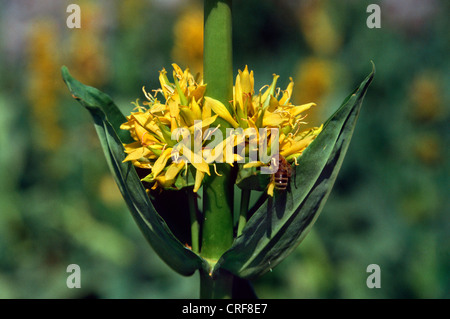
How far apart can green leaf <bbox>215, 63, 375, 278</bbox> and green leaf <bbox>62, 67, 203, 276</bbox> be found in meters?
0.09

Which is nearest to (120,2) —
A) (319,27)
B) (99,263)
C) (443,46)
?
(319,27)

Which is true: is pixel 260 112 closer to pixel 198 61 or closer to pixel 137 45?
pixel 198 61

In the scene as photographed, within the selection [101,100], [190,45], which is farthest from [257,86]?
[101,100]

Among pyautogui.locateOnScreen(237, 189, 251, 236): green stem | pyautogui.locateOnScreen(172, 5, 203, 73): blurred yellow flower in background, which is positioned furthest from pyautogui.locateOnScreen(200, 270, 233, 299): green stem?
pyautogui.locateOnScreen(172, 5, 203, 73): blurred yellow flower in background

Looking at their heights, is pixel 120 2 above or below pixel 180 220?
above

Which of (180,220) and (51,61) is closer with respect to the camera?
(180,220)

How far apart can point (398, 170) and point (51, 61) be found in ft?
8.47

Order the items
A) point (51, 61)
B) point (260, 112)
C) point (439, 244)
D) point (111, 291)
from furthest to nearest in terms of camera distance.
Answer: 1. point (51, 61)
2. point (439, 244)
3. point (111, 291)
4. point (260, 112)

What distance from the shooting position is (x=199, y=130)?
1041 millimetres

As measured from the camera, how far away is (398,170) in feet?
12.3

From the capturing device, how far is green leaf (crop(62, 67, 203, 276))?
106 cm

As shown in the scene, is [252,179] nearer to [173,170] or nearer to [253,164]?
[253,164]

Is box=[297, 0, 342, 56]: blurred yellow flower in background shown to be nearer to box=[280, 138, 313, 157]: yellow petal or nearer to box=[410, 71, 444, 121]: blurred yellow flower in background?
box=[410, 71, 444, 121]: blurred yellow flower in background

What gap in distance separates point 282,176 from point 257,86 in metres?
3.17
